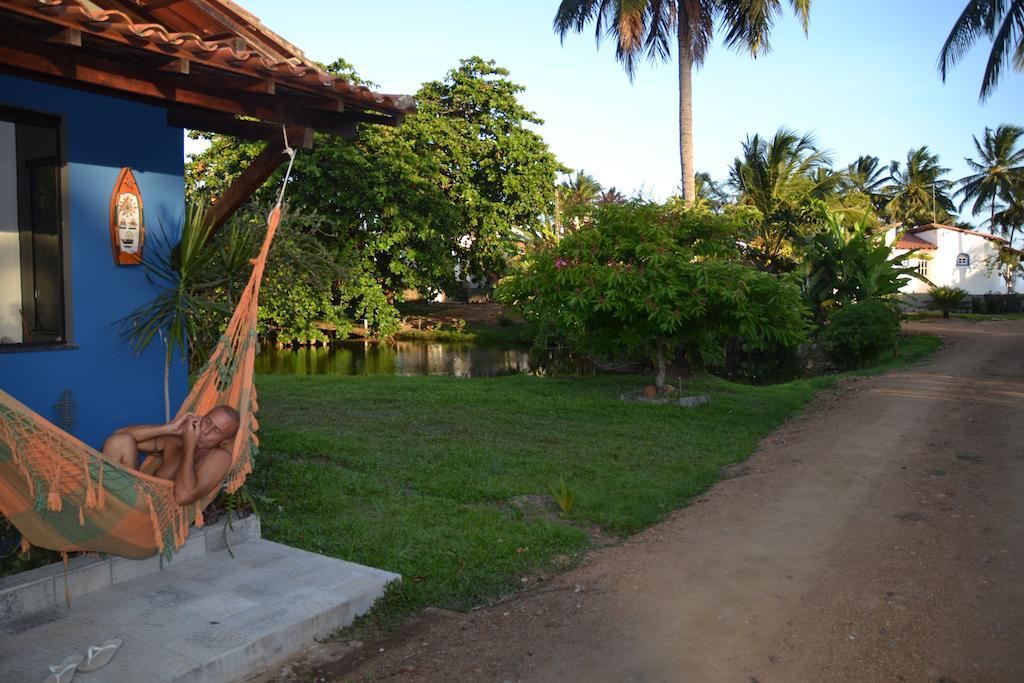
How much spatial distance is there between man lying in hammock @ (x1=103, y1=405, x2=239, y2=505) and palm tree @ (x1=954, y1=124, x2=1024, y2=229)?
141 ft

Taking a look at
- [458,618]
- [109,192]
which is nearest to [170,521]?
[458,618]

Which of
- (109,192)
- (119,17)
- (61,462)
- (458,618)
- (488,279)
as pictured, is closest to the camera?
(61,462)

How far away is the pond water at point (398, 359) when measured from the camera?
18.0 meters

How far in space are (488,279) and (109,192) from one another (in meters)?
22.5

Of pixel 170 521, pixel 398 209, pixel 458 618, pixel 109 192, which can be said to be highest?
pixel 398 209

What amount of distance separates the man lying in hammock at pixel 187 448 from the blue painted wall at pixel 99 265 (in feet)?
2.49

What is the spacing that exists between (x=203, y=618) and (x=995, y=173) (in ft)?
146

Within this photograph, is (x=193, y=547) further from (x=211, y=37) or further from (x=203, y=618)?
Answer: (x=211, y=37)

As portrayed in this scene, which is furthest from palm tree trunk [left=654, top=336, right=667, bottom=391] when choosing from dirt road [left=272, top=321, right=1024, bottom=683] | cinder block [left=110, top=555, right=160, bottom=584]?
cinder block [left=110, top=555, right=160, bottom=584]

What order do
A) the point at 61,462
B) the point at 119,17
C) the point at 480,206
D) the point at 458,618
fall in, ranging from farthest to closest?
the point at 480,206 → the point at 458,618 → the point at 119,17 → the point at 61,462

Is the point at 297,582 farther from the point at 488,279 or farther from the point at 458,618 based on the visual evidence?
the point at 488,279

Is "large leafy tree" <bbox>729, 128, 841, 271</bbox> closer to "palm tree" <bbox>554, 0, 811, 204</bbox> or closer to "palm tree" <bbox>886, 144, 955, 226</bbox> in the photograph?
"palm tree" <bbox>554, 0, 811, 204</bbox>

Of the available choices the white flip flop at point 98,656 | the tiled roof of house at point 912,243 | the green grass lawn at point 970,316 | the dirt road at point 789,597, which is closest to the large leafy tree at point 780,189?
the green grass lawn at point 970,316

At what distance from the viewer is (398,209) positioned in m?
21.8
